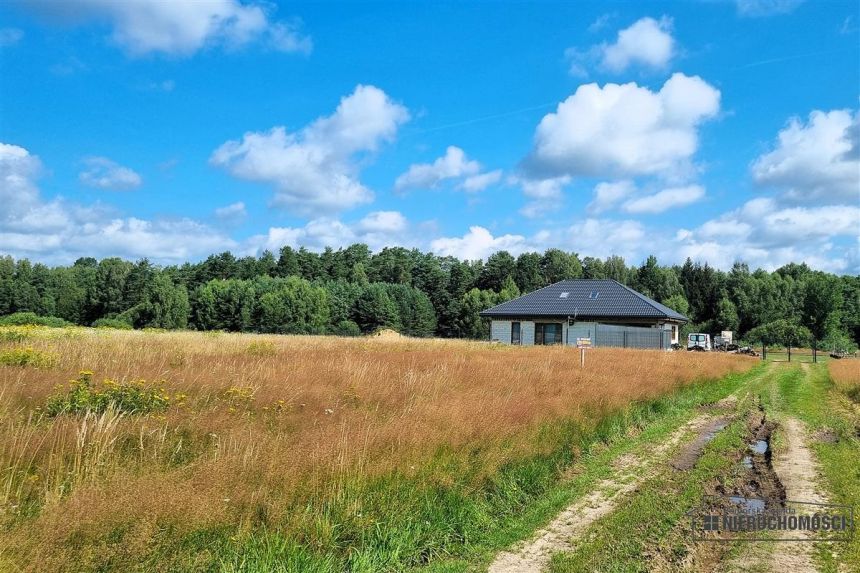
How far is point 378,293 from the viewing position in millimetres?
82938

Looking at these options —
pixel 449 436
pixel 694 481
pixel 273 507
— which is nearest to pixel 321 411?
pixel 449 436

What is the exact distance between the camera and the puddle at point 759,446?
9711mm

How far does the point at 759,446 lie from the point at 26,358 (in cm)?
1242

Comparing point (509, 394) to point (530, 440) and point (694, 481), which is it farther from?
point (694, 481)

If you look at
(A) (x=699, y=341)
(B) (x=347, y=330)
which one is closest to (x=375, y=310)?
(B) (x=347, y=330)

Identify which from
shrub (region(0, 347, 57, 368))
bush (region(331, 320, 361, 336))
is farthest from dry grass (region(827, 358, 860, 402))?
bush (region(331, 320, 361, 336))

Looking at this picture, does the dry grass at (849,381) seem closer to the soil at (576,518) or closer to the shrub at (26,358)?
the soil at (576,518)

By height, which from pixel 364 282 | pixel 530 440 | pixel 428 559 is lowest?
pixel 428 559

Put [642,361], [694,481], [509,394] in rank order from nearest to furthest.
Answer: [694,481] → [509,394] → [642,361]

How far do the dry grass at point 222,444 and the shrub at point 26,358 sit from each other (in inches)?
6.3

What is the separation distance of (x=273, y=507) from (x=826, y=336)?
259ft

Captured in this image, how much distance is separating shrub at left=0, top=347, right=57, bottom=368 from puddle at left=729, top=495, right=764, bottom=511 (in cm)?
975

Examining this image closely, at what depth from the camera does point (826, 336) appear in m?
67.1

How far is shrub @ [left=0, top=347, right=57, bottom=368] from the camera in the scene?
28.9ft
